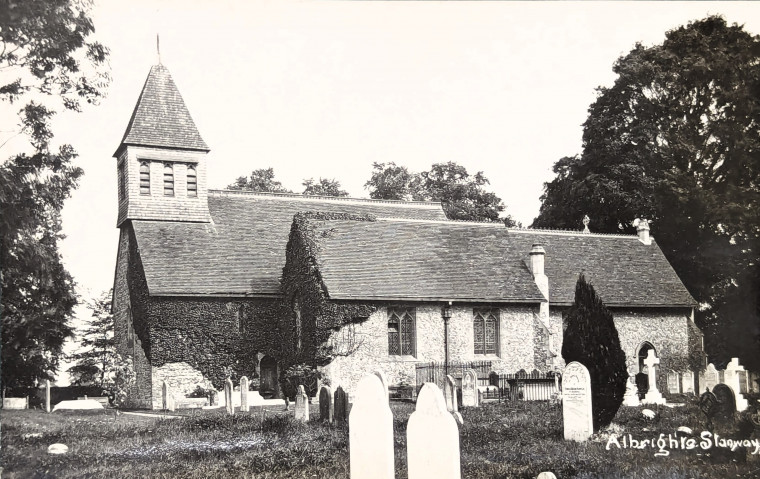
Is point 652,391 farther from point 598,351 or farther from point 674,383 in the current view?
point 598,351

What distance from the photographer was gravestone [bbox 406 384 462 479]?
9062mm

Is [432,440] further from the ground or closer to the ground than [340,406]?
further from the ground

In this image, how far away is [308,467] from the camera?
11.3m

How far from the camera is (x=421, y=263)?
793 inches

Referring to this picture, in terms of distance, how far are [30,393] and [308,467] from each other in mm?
6880

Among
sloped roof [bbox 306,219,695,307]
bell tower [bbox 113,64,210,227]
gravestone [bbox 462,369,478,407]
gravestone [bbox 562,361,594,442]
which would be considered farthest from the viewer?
bell tower [bbox 113,64,210,227]

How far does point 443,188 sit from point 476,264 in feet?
11.4

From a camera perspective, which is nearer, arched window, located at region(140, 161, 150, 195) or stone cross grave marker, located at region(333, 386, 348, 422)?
stone cross grave marker, located at region(333, 386, 348, 422)

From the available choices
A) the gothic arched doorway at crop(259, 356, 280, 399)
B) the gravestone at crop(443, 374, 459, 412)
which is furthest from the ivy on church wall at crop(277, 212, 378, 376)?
the gravestone at crop(443, 374, 459, 412)

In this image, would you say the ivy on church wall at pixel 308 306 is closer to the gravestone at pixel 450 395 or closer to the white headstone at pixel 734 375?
the gravestone at pixel 450 395

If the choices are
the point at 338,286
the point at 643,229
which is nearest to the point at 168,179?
the point at 338,286

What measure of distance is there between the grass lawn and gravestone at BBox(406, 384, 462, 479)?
1622 mm

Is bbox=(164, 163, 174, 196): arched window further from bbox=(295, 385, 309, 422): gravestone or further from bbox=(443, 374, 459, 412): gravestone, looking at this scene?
bbox=(443, 374, 459, 412): gravestone

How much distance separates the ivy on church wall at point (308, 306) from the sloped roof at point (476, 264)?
30 cm
